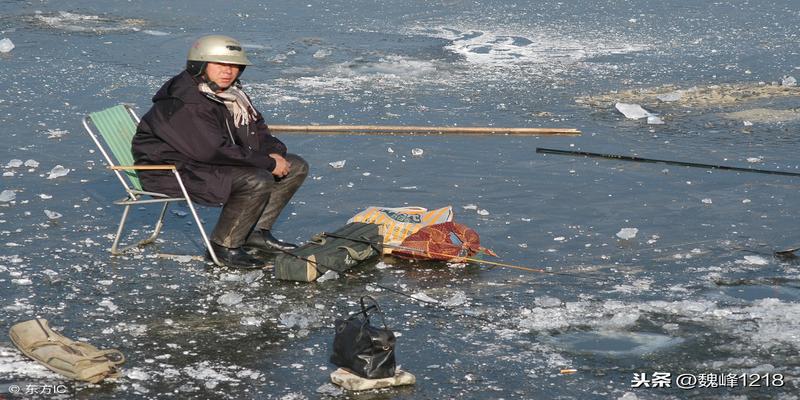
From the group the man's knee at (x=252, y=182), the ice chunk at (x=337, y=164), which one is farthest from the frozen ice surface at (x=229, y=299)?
the ice chunk at (x=337, y=164)

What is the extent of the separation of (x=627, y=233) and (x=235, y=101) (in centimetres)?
278

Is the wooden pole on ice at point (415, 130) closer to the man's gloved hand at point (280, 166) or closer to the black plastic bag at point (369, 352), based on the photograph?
the man's gloved hand at point (280, 166)

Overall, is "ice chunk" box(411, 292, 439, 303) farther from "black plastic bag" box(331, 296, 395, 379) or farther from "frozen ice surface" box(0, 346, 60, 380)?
"frozen ice surface" box(0, 346, 60, 380)

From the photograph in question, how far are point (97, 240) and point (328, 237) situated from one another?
1540 millimetres

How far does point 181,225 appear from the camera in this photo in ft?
27.7

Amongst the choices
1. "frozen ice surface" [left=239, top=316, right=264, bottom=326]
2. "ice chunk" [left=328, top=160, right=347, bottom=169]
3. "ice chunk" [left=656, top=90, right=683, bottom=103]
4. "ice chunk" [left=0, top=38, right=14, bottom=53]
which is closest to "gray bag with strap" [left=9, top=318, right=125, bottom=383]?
"frozen ice surface" [left=239, top=316, right=264, bottom=326]

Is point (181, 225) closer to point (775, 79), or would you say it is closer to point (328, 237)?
point (328, 237)

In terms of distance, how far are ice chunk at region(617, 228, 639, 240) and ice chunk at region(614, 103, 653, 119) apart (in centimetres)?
406

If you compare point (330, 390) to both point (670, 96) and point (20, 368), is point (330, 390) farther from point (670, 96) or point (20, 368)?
point (670, 96)

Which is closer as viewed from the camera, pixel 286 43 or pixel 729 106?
pixel 729 106

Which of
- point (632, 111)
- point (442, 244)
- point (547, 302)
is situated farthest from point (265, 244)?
point (632, 111)

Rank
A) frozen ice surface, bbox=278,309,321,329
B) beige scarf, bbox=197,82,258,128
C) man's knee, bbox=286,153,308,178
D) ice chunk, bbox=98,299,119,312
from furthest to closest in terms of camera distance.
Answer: man's knee, bbox=286,153,308,178 < beige scarf, bbox=197,82,258,128 < ice chunk, bbox=98,299,119,312 < frozen ice surface, bbox=278,309,321,329

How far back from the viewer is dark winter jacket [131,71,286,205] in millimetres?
7461

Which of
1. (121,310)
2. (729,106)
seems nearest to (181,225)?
(121,310)
